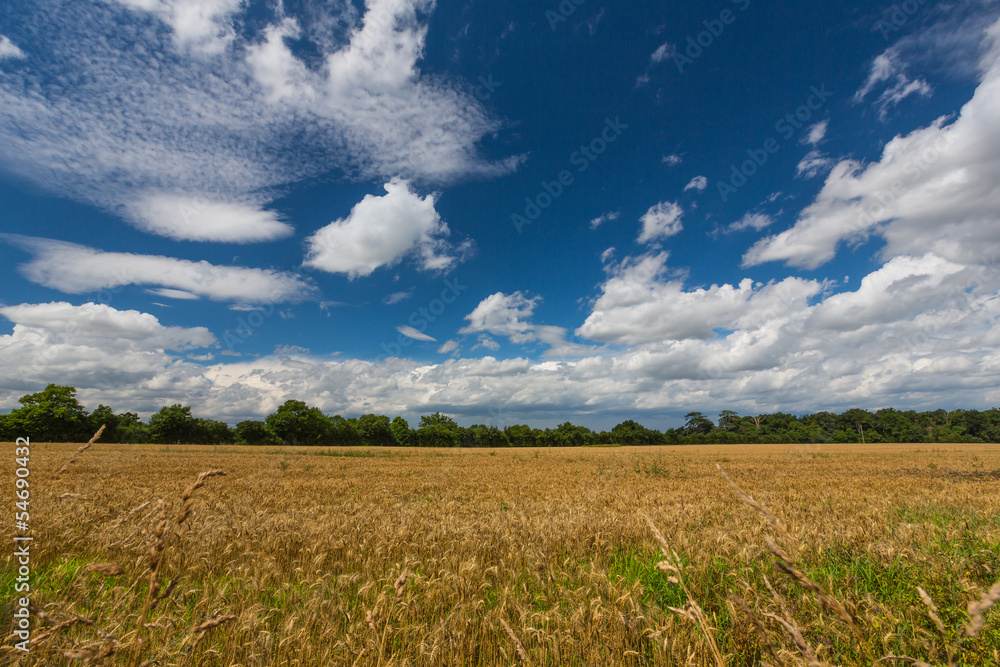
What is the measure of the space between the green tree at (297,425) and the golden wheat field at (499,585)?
105149 millimetres

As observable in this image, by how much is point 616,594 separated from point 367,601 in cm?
282

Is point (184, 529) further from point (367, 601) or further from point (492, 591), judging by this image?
point (492, 591)

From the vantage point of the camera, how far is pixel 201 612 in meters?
4.40

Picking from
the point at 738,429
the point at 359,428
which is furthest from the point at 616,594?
the point at 738,429

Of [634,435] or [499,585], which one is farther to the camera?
[634,435]

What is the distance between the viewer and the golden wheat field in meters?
3.10

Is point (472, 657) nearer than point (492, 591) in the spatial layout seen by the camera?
Yes

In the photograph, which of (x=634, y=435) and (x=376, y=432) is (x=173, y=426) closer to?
(x=376, y=432)

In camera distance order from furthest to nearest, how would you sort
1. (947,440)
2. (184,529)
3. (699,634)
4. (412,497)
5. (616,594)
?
(947,440) → (412,497) → (184,529) → (616,594) → (699,634)

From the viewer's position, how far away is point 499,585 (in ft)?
18.4

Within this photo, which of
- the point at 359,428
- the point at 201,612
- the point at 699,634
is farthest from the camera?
the point at 359,428

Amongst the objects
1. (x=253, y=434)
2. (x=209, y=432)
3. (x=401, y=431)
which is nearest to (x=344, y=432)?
(x=401, y=431)

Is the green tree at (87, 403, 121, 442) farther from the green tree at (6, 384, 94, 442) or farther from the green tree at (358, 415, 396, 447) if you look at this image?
the green tree at (358, 415, 396, 447)

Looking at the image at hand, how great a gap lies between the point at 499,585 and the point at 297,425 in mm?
114347
